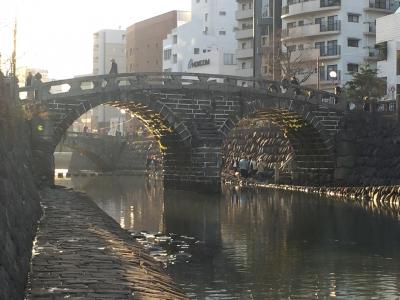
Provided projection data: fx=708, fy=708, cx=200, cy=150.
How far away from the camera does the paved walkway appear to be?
1057cm

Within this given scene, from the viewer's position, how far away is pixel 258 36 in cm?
7488

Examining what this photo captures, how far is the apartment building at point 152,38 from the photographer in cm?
10831

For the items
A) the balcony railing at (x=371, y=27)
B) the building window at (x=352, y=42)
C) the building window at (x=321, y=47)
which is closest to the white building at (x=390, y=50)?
the building window at (x=321, y=47)

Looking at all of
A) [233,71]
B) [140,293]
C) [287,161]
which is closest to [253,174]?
[287,161]

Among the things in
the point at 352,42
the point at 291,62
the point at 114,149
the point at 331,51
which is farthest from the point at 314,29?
the point at 114,149

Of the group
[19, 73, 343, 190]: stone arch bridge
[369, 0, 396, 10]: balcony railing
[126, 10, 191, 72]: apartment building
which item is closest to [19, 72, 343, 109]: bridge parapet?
[19, 73, 343, 190]: stone arch bridge

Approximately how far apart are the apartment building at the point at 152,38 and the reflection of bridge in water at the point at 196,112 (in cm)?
6111

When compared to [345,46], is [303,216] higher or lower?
lower

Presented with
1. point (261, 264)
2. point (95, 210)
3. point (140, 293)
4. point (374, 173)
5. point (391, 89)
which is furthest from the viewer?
point (391, 89)

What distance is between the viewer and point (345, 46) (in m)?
67.4

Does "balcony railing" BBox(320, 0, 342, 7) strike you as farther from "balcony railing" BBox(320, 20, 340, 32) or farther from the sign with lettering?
the sign with lettering

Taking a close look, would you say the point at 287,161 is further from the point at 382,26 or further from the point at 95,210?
the point at 95,210

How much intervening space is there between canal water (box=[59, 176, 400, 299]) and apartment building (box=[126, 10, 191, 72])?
70692 millimetres

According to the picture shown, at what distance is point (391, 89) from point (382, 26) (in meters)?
5.14
